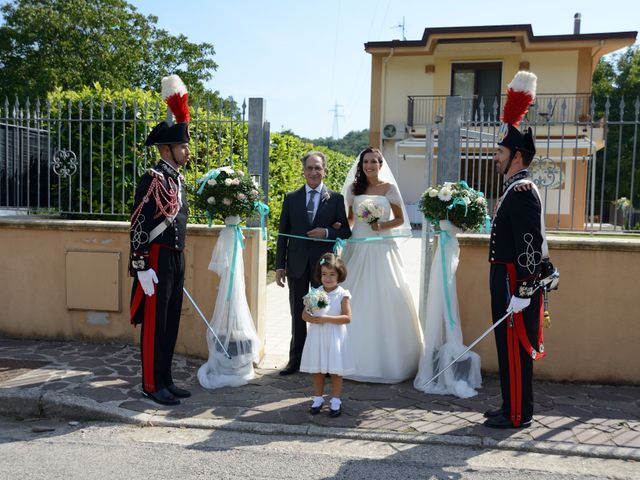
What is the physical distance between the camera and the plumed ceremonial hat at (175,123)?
16.9 feet

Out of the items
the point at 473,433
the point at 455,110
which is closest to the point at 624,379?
the point at 473,433

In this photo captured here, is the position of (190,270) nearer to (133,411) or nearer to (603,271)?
(133,411)

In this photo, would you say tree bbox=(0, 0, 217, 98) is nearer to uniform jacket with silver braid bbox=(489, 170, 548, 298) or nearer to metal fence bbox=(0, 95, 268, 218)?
metal fence bbox=(0, 95, 268, 218)

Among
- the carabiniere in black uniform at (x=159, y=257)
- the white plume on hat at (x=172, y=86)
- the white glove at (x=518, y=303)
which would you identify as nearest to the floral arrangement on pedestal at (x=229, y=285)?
the carabiniere in black uniform at (x=159, y=257)

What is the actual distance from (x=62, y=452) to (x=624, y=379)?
4.87 metres

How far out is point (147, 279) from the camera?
4.95 m

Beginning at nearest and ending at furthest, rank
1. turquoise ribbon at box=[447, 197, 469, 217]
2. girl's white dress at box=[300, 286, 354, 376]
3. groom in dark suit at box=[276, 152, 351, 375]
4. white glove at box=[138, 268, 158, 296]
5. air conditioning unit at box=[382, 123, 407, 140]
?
girl's white dress at box=[300, 286, 354, 376]
white glove at box=[138, 268, 158, 296]
turquoise ribbon at box=[447, 197, 469, 217]
groom in dark suit at box=[276, 152, 351, 375]
air conditioning unit at box=[382, 123, 407, 140]

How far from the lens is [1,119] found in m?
7.11

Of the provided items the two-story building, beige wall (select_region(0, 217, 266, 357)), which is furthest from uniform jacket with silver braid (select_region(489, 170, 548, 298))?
the two-story building

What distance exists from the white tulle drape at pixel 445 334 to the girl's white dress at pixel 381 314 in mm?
205

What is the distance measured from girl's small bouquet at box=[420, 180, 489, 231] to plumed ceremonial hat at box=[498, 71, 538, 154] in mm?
677

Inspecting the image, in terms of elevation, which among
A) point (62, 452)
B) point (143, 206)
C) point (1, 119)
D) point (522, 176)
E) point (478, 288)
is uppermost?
point (1, 119)

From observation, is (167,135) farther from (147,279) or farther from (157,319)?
(157,319)

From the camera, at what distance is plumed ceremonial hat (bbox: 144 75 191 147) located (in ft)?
16.9
